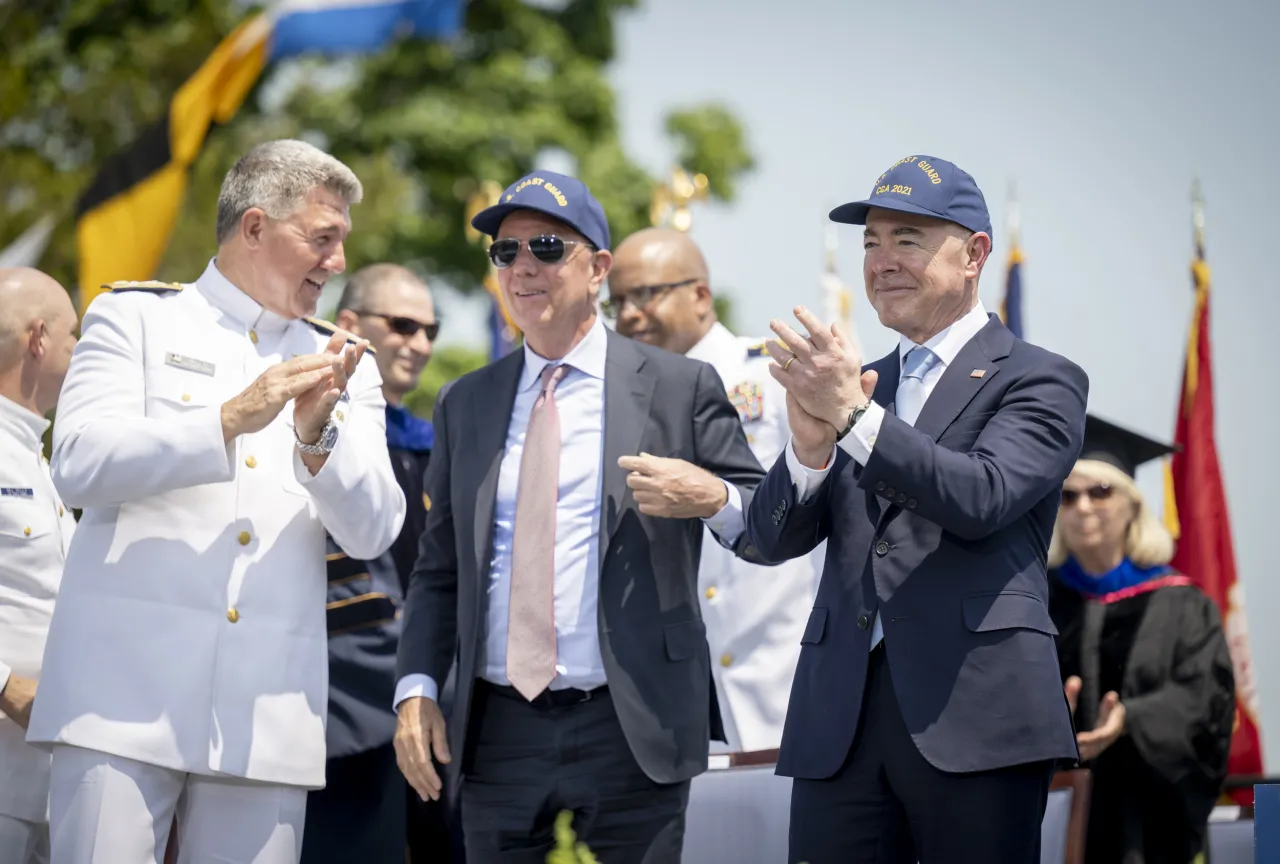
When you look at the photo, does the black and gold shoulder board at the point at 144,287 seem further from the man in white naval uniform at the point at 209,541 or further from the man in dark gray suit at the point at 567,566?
the man in dark gray suit at the point at 567,566

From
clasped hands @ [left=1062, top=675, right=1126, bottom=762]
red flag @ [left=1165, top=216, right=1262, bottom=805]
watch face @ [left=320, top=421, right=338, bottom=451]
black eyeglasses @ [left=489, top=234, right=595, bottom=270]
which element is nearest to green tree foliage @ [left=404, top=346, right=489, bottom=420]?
red flag @ [left=1165, top=216, right=1262, bottom=805]

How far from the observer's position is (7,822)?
4250mm

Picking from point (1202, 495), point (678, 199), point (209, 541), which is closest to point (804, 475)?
point (209, 541)

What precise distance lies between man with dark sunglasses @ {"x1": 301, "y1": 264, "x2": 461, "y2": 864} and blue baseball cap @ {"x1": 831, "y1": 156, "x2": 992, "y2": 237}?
1957mm

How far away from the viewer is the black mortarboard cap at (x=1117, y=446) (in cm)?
620

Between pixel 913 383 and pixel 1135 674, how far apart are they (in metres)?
2.57

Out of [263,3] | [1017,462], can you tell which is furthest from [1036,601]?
[263,3]

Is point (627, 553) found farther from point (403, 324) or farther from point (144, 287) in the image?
point (403, 324)

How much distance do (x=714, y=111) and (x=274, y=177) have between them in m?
17.7

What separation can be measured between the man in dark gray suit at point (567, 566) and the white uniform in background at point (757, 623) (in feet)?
4.32

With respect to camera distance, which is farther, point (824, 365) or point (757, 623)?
point (757, 623)

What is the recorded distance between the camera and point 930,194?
11.8ft

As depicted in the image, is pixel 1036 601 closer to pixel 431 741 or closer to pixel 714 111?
pixel 431 741

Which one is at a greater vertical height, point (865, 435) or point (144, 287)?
point (144, 287)
